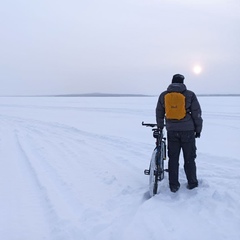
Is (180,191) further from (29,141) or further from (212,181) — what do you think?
(29,141)

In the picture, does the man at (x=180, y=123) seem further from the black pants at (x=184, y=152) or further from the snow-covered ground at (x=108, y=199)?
the snow-covered ground at (x=108, y=199)

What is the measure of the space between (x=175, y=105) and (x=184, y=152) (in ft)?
2.71

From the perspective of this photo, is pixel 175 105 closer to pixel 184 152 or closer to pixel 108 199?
pixel 184 152

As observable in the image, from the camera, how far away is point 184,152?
201 inches

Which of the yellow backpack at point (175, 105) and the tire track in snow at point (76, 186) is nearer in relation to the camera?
the tire track in snow at point (76, 186)

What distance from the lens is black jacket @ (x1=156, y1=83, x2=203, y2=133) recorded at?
16.0 feet

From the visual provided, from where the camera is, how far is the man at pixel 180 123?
4863mm

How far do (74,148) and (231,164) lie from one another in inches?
180

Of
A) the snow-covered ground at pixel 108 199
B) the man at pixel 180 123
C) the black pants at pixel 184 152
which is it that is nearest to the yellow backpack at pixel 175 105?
the man at pixel 180 123

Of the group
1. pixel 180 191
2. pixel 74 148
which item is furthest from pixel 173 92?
pixel 74 148

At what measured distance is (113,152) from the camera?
8.83 m

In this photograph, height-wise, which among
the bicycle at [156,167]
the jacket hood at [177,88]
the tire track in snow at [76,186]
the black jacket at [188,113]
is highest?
the jacket hood at [177,88]

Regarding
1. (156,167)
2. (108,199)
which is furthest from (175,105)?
(108,199)

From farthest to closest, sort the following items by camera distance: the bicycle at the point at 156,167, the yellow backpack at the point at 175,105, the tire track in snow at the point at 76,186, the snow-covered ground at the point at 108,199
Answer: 1. the bicycle at the point at 156,167
2. the yellow backpack at the point at 175,105
3. the tire track in snow at the point at 76,186
4. the snow-covered ground at the point at 108,199
